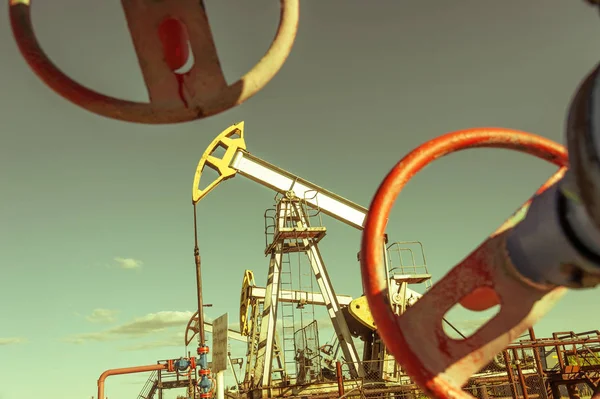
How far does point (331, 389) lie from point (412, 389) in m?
2.26

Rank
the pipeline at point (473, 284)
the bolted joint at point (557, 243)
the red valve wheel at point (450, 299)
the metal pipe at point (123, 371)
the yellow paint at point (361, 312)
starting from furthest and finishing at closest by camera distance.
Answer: the yellow paint at point (361, 312), the metal pipe at point (123, 371), the red valve wheel at point (450, 299), the pipeline at point (473, 284), the bolted joint at point (557, 243)

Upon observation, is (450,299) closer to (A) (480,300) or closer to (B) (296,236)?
(A) (480,300)

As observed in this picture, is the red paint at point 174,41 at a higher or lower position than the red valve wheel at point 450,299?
higher

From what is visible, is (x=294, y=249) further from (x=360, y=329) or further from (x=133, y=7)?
(x=133, y=7)

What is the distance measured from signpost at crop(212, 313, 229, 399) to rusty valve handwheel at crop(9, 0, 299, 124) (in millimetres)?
8300

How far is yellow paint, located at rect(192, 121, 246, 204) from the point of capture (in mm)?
15734

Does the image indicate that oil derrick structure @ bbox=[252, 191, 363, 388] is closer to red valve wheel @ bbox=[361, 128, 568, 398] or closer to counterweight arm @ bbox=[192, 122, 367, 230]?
counterweight arm @ bbox=[192, 122, 367, 230]

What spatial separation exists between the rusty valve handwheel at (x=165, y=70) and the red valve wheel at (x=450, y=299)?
500 millimetres

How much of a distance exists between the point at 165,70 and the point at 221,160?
15053 mm

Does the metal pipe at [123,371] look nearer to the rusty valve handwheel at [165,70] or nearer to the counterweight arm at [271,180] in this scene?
the counterweight arm at [271,180]

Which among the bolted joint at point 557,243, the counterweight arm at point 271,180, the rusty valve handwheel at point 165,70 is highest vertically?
the counterweight arm at point 271,180

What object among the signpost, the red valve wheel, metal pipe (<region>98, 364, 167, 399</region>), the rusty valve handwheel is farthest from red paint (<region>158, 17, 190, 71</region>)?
metal pipe (<region>98, 364, 167, 399</region>)

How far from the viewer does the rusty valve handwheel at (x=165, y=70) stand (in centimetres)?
123

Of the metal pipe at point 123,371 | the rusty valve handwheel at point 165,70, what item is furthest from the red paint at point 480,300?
the metal pipe at point 123,371
